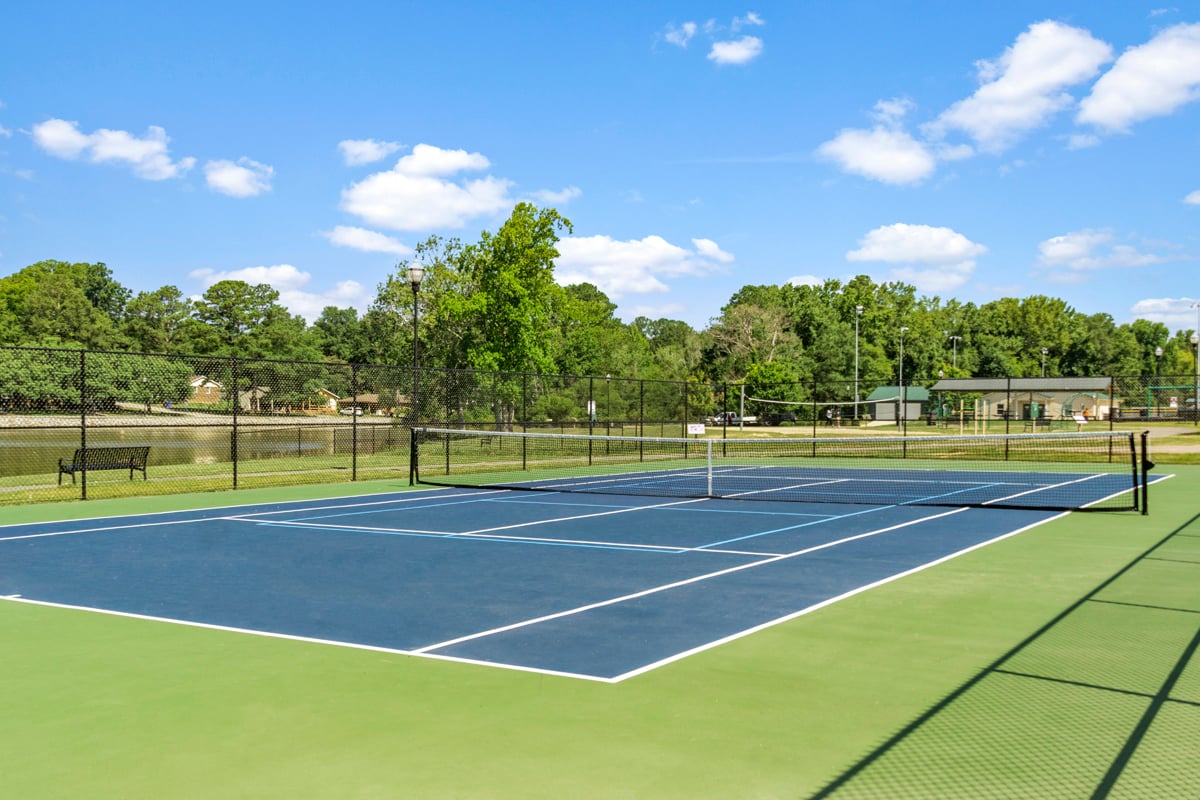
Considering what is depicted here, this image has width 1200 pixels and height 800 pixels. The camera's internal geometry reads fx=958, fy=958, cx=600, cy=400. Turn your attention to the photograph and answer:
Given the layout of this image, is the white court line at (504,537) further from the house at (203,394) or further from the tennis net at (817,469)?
the house at (203,394)

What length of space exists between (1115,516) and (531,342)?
27.6 meters

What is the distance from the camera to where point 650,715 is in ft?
18.5

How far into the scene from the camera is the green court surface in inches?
183

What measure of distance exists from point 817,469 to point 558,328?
23714 mm

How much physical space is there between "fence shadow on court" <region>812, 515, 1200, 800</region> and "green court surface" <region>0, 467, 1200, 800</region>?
0.02m

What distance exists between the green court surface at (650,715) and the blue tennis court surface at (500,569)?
1.73 feet

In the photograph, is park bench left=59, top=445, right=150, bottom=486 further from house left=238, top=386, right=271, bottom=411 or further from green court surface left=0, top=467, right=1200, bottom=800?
house left=238, top=386, right=271, bottom=411

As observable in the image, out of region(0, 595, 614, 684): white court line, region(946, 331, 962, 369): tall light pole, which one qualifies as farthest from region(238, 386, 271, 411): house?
region(946, 331, 962, 369): tall light pole

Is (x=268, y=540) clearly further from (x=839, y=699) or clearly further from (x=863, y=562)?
(x=839, y=699)

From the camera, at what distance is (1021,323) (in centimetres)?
13488

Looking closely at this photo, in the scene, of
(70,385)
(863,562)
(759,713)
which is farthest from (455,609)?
(70,385)

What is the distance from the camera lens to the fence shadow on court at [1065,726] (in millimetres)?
4594

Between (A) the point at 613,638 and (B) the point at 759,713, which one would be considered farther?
(A) the point at 613,638

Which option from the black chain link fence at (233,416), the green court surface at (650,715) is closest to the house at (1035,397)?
the black chain link fence at (233,416)
